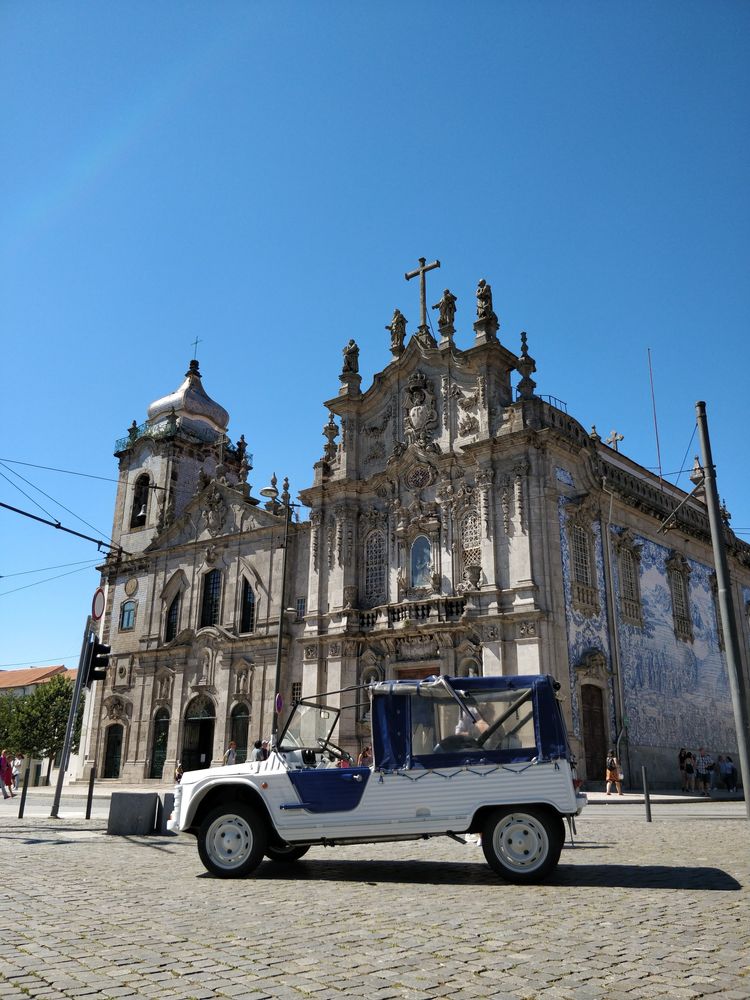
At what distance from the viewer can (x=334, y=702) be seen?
94.0 ft

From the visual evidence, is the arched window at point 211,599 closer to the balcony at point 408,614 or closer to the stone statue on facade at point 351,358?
the balcony at point 408,614

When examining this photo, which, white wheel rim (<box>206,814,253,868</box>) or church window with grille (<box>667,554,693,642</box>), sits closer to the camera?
white wheel rim (<box>206,814,253,868</box>)

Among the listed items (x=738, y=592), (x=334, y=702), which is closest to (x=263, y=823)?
(x=334, y=702)

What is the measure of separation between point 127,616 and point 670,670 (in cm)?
2574

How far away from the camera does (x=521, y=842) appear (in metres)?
8.83

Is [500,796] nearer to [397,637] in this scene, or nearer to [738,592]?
[397,637]

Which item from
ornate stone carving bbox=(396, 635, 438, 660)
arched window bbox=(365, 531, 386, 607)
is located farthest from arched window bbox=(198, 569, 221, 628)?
ornate stone carving bbox=(396, 635, 438, 660)

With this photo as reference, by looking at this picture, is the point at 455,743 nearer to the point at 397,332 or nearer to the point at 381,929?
the point at 381,929

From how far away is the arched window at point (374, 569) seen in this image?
101ft

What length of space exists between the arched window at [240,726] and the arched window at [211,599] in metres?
4.52

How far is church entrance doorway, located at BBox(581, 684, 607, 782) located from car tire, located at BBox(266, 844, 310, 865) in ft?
57.2

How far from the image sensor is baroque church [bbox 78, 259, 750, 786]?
2709 centimetres

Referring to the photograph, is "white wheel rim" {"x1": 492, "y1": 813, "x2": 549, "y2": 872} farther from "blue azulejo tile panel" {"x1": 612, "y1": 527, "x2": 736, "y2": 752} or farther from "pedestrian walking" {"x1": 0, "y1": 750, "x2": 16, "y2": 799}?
"pedestrian walking" {"x1": 0, "y1": 750, "x2": 16, "y2": 799}

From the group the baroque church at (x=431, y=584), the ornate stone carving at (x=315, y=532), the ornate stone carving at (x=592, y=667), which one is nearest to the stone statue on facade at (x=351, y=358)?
the baroque church at (x=431, y=584)
